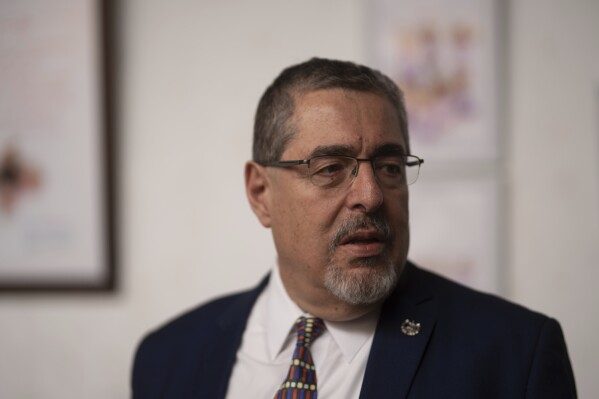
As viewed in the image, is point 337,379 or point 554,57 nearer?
point 337,379

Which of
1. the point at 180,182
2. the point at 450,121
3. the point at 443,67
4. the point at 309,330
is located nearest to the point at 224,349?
the point at 309,330

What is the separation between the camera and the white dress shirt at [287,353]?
1.28m

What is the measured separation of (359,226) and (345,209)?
5cm

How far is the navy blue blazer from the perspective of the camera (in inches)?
46.3

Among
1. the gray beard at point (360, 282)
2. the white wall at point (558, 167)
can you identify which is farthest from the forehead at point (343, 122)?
the white wall at point (558, 167)

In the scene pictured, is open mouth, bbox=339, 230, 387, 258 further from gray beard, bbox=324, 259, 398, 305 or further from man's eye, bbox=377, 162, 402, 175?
man's eye, bbox=377, 162, 402, 175

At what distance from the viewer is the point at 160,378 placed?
150 cm

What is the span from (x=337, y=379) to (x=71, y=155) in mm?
1299

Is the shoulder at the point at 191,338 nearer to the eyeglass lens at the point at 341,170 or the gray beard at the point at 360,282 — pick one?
the gray beard at the point at 360,282

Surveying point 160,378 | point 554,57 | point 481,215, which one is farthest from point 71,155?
point 554,57

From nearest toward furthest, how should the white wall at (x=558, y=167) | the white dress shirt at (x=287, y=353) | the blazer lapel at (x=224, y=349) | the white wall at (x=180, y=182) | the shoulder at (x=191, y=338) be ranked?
the white dress shirt at (x=287, y=353), the blazer lapel at (x=224, y=349), the shoulder at (x=191, y=338), the white wall at (x=558, y=167), the white wall at (x=180, y=182)

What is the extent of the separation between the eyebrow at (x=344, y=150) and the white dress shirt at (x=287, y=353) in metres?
0.38

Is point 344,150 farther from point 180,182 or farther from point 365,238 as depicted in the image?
point 180,182

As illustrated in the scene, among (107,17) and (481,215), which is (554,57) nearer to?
(481,215)
